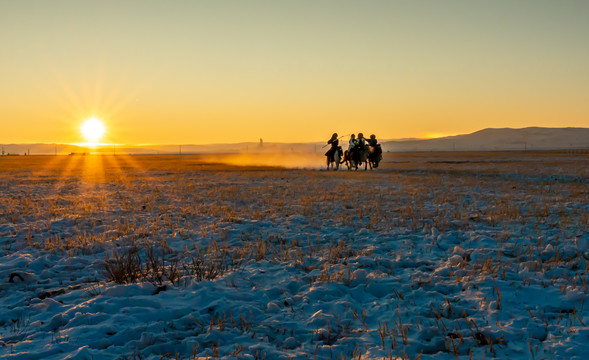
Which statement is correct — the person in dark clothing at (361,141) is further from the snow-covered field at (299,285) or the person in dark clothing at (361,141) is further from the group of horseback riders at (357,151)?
the snow-covered field at (299,285)

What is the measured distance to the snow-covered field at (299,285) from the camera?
405 centimetres

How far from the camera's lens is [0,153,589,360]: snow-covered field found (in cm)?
405

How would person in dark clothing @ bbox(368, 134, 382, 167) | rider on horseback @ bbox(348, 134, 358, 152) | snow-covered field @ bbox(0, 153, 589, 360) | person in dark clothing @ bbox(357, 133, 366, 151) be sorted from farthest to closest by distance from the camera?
person in dark clothing @ bbox(368, 134, 382, 167)
person in dark clothing @ bbox(357, 133, 366, 151)
rider on horseback @ bbox(348, 134, 358, 152)
snow-covered field @ bbox(0, 153, 589, 360)

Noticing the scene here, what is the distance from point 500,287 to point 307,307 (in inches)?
103

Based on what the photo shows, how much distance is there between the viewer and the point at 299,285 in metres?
5.78

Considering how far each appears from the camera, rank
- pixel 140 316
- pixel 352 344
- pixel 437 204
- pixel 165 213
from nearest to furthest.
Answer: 1. pixel 352 344
2. pixel 140 316
3. pixel 165 213
4. pixel 437 204

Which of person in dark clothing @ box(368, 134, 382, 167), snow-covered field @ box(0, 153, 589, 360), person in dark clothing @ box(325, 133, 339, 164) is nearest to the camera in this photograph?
snow-covered field @ box(0, 153, 589, 360)

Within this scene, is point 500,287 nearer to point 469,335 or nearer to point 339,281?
point 469,335

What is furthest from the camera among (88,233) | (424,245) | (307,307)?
(88,233)

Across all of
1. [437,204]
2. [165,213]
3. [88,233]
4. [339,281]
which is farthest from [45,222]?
[437,204]

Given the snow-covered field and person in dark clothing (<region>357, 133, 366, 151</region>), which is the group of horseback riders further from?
the snow-covered field

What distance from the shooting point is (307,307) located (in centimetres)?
503

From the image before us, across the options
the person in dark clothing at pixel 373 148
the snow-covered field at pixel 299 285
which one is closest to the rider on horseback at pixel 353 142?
the person in dark clothing at pixel 373 148

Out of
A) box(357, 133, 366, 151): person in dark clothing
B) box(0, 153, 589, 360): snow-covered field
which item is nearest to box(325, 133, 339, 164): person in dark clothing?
box(357, 133, 366, 151): person in dark clothing
